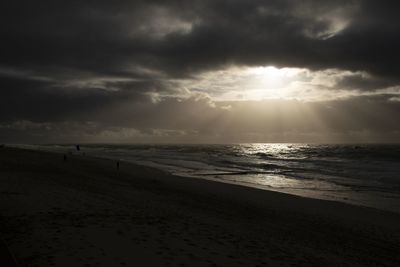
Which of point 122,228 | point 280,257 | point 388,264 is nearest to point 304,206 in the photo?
point 388,264

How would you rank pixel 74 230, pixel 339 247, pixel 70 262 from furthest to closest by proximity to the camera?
pixel 339 247
pixel 74 230
pixel 70 262

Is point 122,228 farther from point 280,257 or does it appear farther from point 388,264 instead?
point 388,264

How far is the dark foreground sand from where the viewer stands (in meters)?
7.80

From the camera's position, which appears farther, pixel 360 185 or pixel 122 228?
pixel 360 185

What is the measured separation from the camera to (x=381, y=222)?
14.7 metres

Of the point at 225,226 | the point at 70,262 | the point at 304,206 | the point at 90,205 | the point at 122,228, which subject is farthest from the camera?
the point at 304,206

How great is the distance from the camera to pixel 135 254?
779 centimetres

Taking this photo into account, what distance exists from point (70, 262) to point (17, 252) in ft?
4.49

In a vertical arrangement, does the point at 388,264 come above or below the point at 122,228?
below

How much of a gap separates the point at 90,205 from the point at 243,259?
7.19m

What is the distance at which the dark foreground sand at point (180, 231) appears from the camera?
780 cm

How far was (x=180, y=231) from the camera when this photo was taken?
10117 millimetres

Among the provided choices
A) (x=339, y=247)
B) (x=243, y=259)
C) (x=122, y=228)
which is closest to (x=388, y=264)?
(x=339, y=247)

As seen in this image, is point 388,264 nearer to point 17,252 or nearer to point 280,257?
point 280,257
